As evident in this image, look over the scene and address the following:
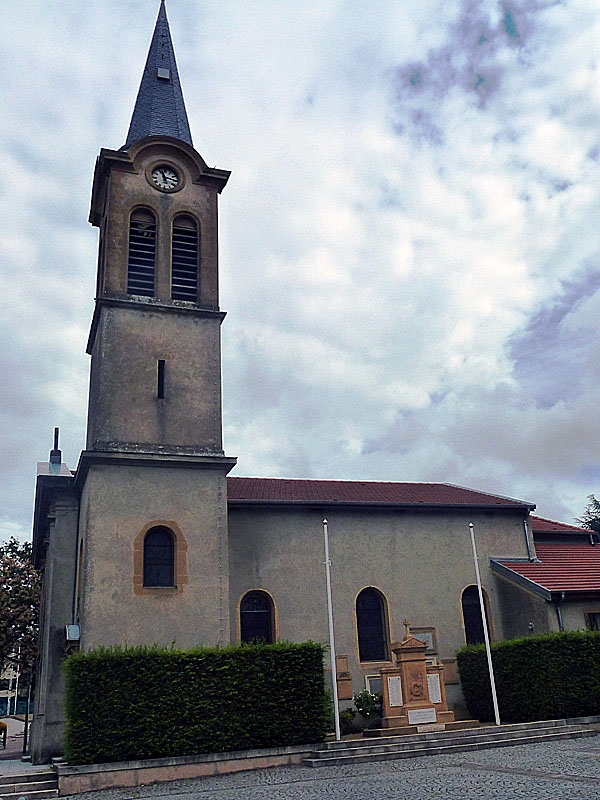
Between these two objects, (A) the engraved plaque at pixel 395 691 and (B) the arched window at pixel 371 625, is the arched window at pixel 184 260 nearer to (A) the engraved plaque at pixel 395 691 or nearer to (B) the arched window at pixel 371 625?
(B) the arched window at pixel 371 625

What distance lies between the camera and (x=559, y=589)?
22688 millimetres

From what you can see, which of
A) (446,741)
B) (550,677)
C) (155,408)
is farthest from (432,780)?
(155,408)

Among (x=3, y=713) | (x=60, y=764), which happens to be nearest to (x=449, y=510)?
(x=60, y=764)

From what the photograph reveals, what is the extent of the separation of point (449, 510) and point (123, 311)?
43.0 feet

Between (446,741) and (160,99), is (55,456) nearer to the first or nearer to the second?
(160,99)

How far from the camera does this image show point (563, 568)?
25078mm

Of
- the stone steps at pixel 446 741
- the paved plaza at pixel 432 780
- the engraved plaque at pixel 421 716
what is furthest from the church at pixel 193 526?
the paved plaza at pixel 432 780

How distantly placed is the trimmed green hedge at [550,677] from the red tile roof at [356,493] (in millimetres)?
6196

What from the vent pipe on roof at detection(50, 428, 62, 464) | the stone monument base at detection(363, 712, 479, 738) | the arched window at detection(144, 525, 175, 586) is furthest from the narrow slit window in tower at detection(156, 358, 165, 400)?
the stone monument base at detection(363, 712, 479, 738)

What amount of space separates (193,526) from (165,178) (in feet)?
38.8

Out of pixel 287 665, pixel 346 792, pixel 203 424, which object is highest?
pixel 203 424

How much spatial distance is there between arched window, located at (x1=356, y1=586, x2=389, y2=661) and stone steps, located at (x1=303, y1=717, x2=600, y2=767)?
4558 millimetres

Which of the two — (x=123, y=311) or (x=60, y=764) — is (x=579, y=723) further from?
(x=123, y=311)

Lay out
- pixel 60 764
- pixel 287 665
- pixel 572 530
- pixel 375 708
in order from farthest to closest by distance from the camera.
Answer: pixel 572 530 → pixel 375 708 → pixel 287 665 → pixel 60 764
